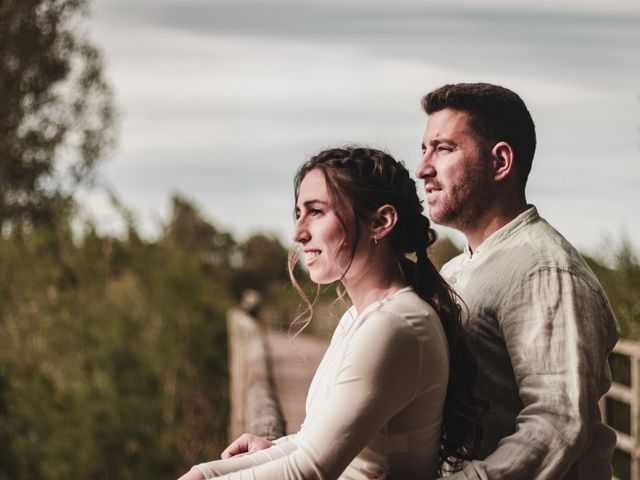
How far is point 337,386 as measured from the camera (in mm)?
1627

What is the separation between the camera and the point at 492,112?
2.22m

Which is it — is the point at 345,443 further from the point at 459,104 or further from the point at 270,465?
the point at 459,104

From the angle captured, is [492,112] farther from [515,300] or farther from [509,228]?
[515,300]

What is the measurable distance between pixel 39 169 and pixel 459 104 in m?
20.3

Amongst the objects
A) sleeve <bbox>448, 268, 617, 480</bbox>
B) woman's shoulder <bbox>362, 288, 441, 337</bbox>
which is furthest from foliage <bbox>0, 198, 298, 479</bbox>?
woman's shoulder <bbox>362, 288, 441, 337</bbox>

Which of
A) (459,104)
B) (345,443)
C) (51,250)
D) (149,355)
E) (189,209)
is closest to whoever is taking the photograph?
(345,443)

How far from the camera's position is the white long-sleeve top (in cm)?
162

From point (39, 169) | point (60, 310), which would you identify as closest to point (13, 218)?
point (39, 169)

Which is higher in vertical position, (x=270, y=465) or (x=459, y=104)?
(x=459, y=104)

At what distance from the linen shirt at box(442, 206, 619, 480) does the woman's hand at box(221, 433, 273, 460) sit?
0.41 m

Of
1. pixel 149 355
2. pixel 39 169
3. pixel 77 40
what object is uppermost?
pixel 77 40

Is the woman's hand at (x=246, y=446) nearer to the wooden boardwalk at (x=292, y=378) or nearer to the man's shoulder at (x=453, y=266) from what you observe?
the man's shoulder at (x=453, y=266)

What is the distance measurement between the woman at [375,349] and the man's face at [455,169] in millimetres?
353

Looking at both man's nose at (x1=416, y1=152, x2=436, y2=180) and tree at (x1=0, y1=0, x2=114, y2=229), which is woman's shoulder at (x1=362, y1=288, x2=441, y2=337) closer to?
man's nose at (x1=416, y1=152, x2=436, y2=180)
